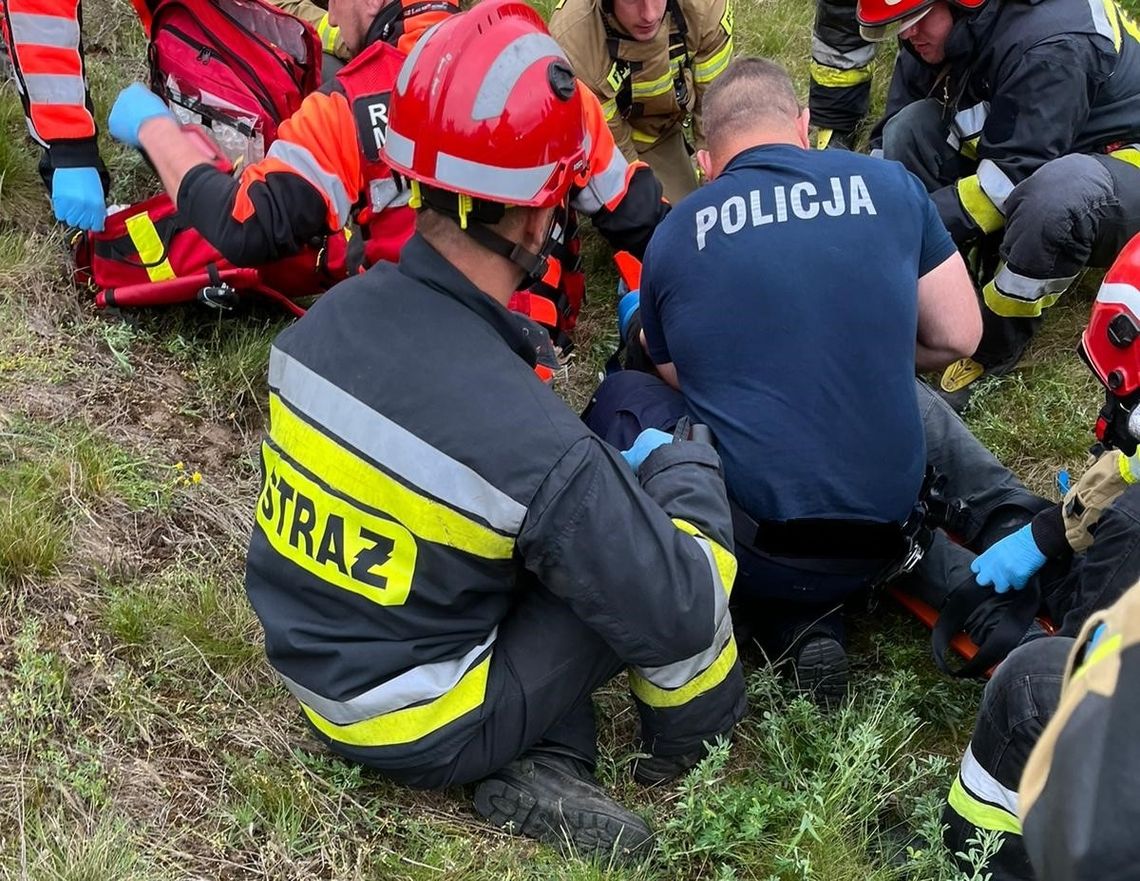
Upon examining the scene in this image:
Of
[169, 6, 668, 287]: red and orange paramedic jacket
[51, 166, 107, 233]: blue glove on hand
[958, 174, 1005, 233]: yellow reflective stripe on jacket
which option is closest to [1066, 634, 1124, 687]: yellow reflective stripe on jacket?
[169, 6, 668, 287]: red and orange paramedic jacket

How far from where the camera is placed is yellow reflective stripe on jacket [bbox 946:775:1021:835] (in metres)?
2.28

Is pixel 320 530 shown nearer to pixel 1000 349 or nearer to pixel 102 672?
pixel 102 672

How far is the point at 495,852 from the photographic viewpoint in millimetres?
2559

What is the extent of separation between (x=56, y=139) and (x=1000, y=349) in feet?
11.6

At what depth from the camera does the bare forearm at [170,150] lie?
139 inches

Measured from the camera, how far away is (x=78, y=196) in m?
3.81

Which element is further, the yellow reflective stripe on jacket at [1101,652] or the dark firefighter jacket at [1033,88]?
the dark firefighter jacket at [1033,88]

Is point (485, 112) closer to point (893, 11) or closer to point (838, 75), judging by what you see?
point (893, 11)

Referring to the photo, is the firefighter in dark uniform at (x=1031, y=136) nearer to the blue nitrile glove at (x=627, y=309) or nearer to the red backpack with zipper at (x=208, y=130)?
the blue nitrile glove at (x=627, y=309)

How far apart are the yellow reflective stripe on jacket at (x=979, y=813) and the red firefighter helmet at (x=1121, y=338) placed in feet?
3.46

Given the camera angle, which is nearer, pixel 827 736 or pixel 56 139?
pixel 827 736

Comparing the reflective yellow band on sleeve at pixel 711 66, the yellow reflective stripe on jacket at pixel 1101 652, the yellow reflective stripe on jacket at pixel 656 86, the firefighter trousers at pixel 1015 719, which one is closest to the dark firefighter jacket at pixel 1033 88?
the reflective yellow band on sleeve at pixel 711 66

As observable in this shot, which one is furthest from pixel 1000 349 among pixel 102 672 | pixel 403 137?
pixel 102 672

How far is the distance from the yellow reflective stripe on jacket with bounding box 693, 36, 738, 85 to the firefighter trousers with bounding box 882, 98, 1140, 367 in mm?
1449
